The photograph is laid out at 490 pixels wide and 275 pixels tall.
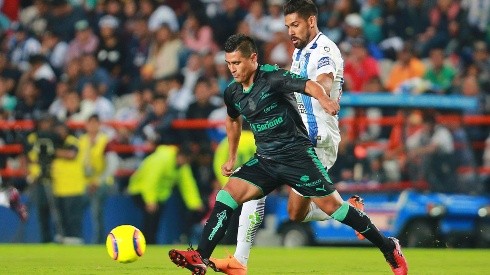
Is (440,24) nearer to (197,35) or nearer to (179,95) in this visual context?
(197,35)

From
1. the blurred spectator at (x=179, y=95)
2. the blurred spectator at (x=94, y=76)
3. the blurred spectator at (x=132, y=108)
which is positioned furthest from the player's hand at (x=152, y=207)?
the blurred spectator at (x=94, y=76)

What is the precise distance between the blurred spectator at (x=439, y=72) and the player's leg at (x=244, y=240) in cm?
964

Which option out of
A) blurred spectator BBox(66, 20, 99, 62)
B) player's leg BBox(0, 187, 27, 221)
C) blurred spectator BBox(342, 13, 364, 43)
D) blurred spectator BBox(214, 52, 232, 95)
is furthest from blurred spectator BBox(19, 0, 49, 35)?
blurred spectator BBox(342, 13, 364, 43)

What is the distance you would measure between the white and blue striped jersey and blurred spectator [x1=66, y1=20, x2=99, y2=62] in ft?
39.8

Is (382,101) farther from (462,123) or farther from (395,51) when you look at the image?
(395,51)

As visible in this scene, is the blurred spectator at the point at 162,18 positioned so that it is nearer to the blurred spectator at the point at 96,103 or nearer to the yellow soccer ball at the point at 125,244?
the blurred spectator at the point at 96,103

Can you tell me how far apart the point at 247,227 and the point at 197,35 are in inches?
475

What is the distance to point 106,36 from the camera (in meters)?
21.6

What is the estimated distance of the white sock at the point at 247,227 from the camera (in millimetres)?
9633

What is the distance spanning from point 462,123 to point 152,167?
466 centimetres

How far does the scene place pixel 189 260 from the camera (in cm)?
870

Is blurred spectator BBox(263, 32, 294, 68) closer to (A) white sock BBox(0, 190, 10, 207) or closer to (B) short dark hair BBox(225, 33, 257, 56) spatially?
(A) white sock BBox(0, 190, 10, 207)

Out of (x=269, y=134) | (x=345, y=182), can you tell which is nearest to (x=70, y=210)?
(x=345, y=182)

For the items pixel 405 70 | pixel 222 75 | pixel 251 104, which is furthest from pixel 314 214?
pixel 222 75
